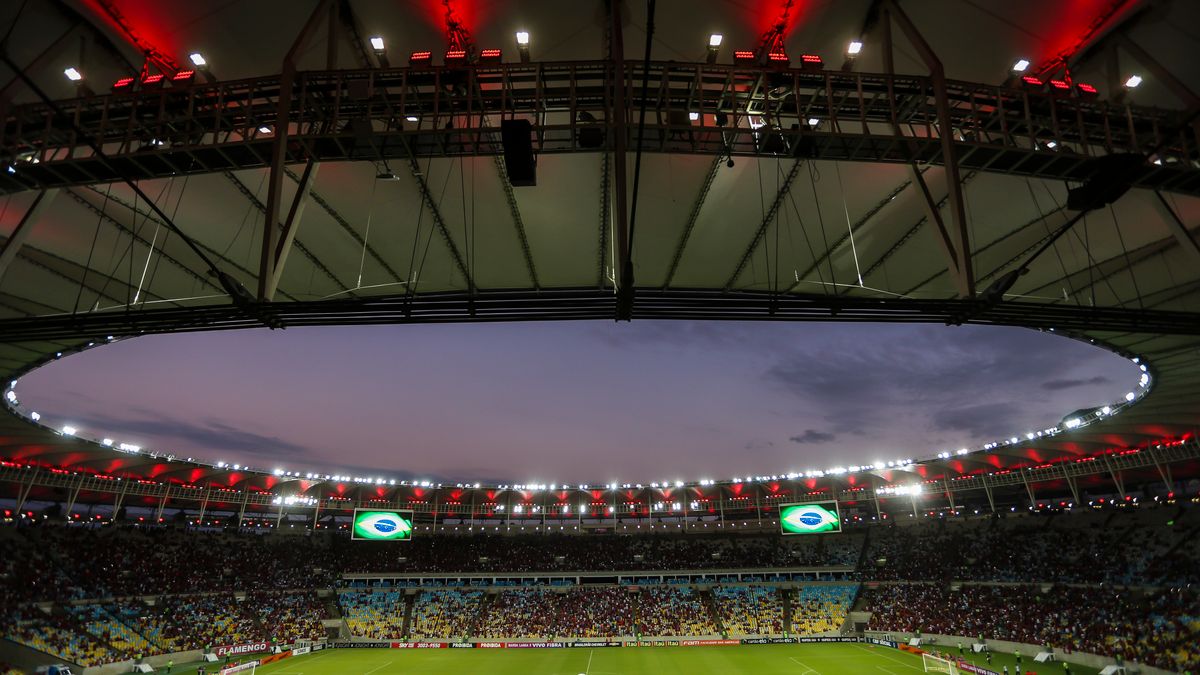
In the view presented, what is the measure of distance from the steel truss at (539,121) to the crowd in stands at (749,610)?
5071cm

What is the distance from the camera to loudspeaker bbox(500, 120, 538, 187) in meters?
10.2

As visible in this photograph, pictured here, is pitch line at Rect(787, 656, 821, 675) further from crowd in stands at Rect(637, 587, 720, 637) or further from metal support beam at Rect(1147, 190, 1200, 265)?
metal support beam at Rect(1147, 190, 1200, 265)

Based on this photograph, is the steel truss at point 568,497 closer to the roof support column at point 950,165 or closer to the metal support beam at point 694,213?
the metal support beam at point 694,213

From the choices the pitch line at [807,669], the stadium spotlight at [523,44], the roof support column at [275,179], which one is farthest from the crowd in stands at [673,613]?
the stadium spotlight at [523,44]

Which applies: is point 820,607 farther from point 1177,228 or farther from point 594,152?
point 594,152

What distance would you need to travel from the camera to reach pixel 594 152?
14.1m

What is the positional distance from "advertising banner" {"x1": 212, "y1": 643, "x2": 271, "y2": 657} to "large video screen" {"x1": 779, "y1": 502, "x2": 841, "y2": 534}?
44.3 meters

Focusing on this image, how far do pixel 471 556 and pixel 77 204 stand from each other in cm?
6068

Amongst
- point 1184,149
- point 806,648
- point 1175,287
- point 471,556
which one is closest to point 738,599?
point 806,648

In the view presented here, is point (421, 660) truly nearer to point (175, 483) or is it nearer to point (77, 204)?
point (175, 483)

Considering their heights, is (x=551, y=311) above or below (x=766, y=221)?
below

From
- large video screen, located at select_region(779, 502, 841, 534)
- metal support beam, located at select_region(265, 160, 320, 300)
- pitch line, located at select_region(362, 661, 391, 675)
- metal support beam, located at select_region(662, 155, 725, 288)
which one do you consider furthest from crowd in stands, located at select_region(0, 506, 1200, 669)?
metal support beam, located at select_region(265, 160, 320, 300)

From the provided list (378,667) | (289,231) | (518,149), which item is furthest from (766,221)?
(378,667)

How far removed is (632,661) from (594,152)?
1570 inches
